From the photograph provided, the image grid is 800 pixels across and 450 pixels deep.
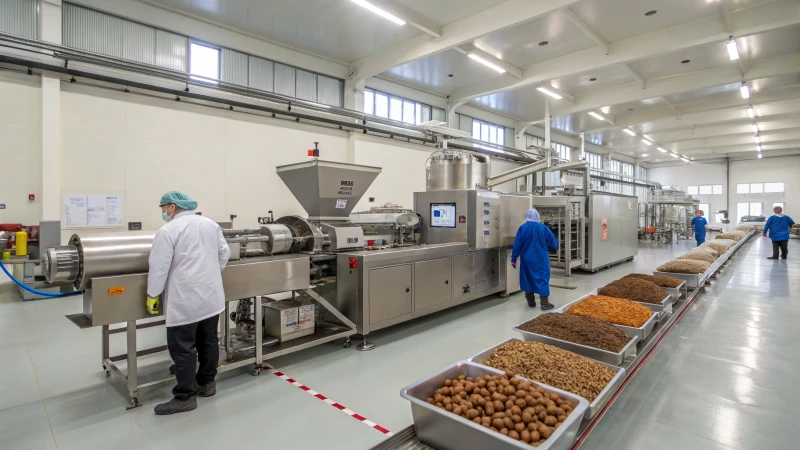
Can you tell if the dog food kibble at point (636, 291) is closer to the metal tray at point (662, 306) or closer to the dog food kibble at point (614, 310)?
the metal tray at point (662, 306)

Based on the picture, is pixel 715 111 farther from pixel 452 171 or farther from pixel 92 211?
pixel 92 211

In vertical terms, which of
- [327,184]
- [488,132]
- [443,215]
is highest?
[488,132]

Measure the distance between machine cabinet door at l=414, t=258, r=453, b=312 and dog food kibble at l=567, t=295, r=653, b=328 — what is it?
1.53 m

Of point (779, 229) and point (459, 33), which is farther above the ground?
point (459, 33)

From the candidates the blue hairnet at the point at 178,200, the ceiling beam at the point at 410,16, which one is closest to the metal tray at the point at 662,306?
the blue hairnet at the point at 178,200

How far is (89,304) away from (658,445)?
3211 millimetres

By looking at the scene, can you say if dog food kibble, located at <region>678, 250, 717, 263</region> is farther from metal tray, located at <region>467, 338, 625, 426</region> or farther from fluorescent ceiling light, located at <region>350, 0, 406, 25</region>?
fluorescent ceiling light, located at <region>350, 0, 406, 25</region>

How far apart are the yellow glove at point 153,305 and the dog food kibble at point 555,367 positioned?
1917mm

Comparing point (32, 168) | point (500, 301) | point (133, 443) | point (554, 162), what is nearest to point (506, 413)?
point (133, 443)

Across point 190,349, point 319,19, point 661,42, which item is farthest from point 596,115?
point 190,349

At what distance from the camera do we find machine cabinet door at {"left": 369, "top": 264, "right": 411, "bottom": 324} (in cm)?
349

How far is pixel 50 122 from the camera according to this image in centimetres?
507

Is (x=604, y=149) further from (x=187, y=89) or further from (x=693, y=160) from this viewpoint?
(x=187, y=89)

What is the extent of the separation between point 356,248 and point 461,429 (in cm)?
255
